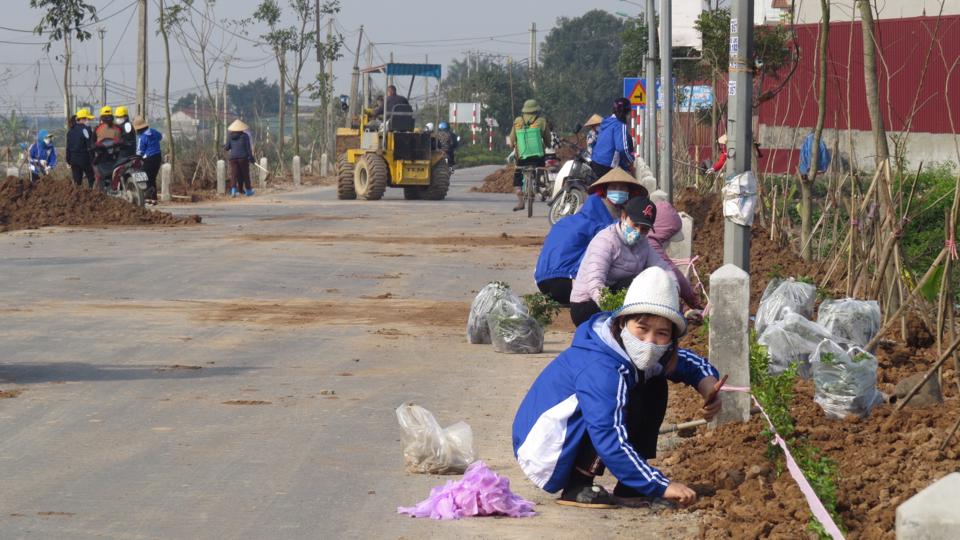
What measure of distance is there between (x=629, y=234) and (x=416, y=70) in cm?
2925

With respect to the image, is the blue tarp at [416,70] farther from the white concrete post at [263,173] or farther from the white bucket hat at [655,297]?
the white bucket hat at [655,297]

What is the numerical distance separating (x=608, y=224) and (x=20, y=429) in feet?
15.8

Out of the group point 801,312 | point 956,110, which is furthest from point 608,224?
point 956,110

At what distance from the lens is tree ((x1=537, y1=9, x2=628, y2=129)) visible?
4254 inches

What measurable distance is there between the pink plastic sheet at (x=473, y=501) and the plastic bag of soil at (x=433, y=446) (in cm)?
84

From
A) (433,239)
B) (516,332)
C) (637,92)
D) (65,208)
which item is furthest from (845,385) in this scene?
(637,92)

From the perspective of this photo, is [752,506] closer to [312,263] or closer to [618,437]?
[618,437]

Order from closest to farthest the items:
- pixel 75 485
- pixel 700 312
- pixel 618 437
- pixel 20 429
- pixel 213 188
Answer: pixel 618 437 → pixel 75 485 → pixel 20 429 → pixel 700 312 → pixel 213 188

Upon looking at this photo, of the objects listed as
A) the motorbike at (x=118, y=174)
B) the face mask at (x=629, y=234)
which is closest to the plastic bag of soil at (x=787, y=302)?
the face mask at (x=629, y=234)

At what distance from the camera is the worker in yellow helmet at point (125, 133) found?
29.2 m

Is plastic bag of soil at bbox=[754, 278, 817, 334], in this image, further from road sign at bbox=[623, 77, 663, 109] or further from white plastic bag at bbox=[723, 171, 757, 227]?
road sign at bbox=[623, 77, 663, 109]

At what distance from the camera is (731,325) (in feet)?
26.8

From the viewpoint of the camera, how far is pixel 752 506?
6.61 meters

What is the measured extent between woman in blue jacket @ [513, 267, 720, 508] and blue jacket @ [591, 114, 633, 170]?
15.7 meters
